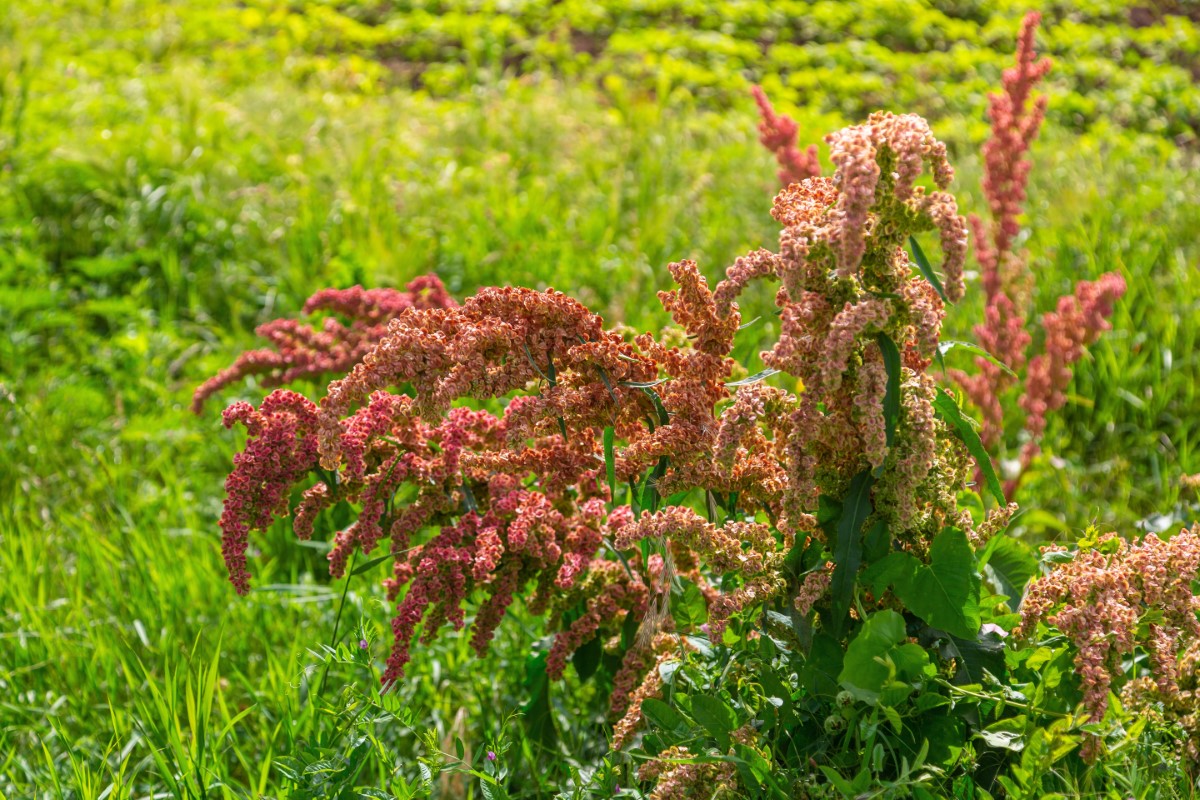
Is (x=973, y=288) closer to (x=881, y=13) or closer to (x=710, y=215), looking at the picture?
(x=710, y=215)

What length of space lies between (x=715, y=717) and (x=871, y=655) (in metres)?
0.28

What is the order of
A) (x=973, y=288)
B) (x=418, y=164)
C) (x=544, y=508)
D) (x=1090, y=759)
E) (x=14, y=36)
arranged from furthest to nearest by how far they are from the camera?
1. (x=14, y=36)
2. (x=418, y=164)
3. (x=973, y=288)
4. (x=544, y=508)
5. (x=1090, y=759)

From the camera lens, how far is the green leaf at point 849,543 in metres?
1.71

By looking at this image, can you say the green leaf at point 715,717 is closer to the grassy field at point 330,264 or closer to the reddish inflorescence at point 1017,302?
the grassy field at point 330,264

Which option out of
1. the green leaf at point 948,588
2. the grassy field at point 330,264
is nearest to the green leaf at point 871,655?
the green leaf at point 948,588

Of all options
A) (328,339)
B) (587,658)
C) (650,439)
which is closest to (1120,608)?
(650,439)

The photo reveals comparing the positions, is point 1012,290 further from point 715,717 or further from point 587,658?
point 715,717

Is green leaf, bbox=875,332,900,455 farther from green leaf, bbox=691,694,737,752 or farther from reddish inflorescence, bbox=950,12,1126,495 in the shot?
reddish inflorescence, bbox=950,12,1126,495

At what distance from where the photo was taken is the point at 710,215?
5344 mm

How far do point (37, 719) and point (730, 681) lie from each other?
5.75 feet

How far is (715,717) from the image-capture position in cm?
177

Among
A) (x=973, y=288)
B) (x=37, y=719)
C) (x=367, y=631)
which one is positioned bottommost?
(x=37, y=719)

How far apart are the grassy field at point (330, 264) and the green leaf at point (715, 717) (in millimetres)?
223

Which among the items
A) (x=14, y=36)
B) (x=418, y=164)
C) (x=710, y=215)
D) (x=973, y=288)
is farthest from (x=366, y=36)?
(x=973, y=288)
